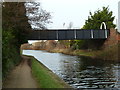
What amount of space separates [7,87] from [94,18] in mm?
54287

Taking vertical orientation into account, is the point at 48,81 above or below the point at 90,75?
above

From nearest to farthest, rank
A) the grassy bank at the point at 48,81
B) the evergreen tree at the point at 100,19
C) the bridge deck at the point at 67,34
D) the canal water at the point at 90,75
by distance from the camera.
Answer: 1. the grassy bank at the point at 48,81
2. the canal water at the point at 90,75
3. the bridge deck at the point at 67,34
4. the evergreen tree at the point at 100,19

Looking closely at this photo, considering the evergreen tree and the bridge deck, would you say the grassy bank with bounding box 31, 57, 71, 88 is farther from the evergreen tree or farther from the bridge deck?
the evergreen tree

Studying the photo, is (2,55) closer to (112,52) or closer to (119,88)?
(119,88)

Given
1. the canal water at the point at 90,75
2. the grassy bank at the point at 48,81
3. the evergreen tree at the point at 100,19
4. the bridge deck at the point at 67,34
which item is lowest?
the canal water at the point at 90,75

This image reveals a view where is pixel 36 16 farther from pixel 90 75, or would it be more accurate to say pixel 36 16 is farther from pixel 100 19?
pixel 100 19

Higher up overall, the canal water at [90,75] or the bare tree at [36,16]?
the bare tree at [36,16]

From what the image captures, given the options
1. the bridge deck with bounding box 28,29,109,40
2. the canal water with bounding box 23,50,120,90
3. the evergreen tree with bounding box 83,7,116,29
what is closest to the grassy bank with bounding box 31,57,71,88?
the canal water with bounding box 23,50,120,90

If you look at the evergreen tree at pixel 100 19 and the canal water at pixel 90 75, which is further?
the evergreen tree at pixel 100 19

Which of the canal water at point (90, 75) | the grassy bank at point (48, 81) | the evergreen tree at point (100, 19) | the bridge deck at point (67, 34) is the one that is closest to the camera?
the grassy bank at point (48, 81)

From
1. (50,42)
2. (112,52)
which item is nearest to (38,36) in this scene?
(112,52)

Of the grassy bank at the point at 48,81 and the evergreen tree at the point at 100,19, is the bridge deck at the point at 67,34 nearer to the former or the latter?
the evergreen tree at the point at 100,19

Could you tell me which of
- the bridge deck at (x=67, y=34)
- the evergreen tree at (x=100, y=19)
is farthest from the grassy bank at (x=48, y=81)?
the evergreen tree at (x=100, y=19)

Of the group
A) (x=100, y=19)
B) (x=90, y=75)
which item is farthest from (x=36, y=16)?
(x=100, y=19)
